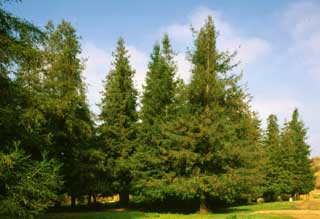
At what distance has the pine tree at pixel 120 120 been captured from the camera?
3881 centimetres

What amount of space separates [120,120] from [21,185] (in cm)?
2525

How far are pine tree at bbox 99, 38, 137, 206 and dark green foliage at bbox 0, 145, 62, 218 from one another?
2119 centimetres

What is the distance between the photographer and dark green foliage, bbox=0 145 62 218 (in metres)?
14.4

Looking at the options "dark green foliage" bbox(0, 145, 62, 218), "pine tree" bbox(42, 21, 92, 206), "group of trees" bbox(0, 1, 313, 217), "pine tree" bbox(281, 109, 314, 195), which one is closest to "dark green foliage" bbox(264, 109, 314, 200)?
"pine tree" bbox(281, 109, 314, 195)

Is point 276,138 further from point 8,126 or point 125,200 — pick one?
point 8,126

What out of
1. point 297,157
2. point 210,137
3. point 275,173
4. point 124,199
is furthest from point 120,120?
point 297,157

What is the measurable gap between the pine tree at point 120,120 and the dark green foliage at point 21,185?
2119cm

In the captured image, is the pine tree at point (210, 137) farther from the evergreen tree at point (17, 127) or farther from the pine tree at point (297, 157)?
A: the pine tree at point (297, 157)

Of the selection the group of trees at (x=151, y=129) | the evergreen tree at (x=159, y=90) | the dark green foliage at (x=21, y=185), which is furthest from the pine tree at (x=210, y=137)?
the dark green foliage at (x=21, y=185)

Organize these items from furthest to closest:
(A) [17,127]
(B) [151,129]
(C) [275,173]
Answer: (C) [275,173], (B) [151,129], (A) [17,127]

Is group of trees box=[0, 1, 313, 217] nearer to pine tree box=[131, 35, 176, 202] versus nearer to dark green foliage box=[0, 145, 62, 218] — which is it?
pine tree box=[131, 35, 176, 202]

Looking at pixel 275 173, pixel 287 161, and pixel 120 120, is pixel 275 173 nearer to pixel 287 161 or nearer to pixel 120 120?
pixel 287 161

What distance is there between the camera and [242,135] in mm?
35562

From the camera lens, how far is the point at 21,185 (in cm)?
1530
